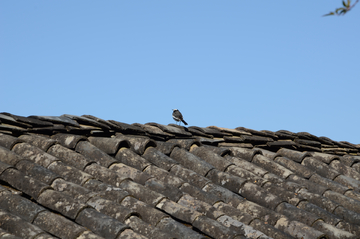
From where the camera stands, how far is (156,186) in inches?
191

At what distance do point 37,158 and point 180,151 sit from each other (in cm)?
214

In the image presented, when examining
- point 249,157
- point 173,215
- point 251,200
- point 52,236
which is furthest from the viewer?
point 249,157

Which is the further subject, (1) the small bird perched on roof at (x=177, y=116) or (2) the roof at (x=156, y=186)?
(1) the small bird perched on roof at (x=177, y=116)

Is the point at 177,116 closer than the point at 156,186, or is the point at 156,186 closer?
the point at 156,186

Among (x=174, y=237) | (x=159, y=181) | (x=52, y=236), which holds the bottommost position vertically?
(x=52, y=236)

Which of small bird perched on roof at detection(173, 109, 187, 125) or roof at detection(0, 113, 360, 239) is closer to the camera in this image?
roof at detection(0, 113, 360, 239)

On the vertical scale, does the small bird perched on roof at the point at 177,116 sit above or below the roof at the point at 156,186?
above

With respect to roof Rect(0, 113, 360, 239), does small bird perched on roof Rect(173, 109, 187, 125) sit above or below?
above

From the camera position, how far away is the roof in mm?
3805

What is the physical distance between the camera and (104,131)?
6.68m

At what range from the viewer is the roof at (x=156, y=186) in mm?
3805

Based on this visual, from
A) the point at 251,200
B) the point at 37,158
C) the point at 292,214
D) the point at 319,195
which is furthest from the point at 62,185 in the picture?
the point at 319,195

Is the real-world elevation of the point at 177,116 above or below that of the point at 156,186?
above

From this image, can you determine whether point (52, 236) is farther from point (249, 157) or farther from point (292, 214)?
point (249, 157)
